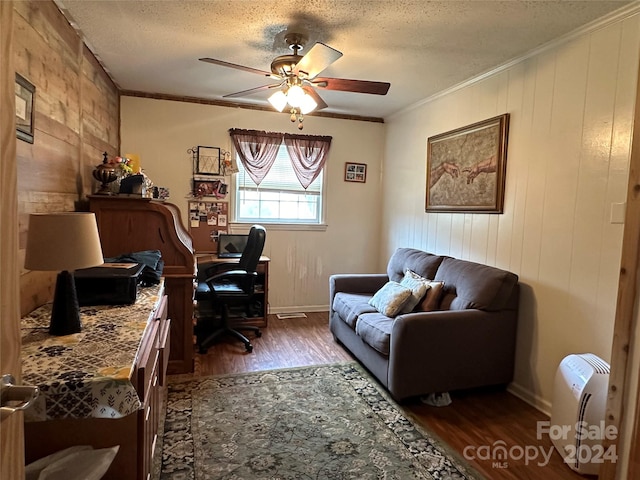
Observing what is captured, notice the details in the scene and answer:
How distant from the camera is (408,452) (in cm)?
A: 209

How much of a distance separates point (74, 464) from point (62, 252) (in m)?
0.75

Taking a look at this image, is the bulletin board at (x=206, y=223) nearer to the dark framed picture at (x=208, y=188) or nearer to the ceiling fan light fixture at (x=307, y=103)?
the dark framed picture at (x=208, y=188)

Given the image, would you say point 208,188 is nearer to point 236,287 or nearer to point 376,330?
point 236,287

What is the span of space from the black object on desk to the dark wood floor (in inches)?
51.2

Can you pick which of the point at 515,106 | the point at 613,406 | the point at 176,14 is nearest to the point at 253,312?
the point at 176,14

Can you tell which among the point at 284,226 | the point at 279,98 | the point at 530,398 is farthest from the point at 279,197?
the point at 530,398

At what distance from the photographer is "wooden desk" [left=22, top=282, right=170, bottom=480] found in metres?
1.13

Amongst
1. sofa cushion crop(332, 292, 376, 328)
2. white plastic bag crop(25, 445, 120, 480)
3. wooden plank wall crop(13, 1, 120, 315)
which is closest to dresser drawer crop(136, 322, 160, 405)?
white plastic bag crop(25, 445, 120, 480)

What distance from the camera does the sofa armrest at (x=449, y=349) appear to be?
2.52 meters

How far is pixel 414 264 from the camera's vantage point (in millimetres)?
3562

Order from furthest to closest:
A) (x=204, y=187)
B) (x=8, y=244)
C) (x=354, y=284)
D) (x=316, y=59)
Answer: (x=204, y=187) < (x=354, y=284) < (x=316, y=59) < (x=8, y=244)

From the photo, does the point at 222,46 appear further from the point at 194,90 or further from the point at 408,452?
the point at 408,452

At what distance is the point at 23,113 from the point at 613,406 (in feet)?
8.77

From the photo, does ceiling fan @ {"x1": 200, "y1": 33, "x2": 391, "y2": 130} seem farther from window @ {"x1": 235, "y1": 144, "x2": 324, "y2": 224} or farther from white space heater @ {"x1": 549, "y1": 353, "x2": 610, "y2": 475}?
white space heater @ {"x1": 549, "y1": 353, "x2": 610, "y2": 475}
